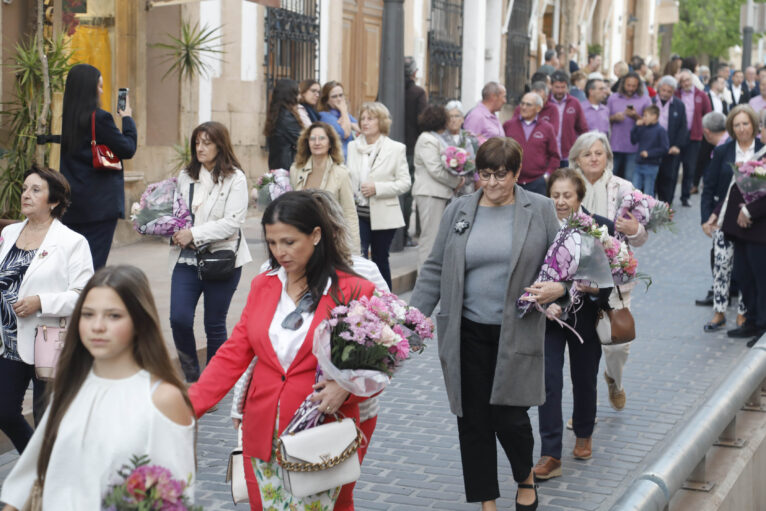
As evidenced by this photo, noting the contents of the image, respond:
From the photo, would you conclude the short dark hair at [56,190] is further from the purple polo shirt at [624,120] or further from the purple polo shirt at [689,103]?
the purple polo shirt at [689,103]

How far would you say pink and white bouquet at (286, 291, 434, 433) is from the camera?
13.5 feet

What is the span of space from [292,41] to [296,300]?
13.7 meters

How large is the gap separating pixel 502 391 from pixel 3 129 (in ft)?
23.7

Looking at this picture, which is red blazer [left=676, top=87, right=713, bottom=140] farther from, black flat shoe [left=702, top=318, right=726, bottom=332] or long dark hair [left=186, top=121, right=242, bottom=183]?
long dark hair [left=186, top=121, right=242, bottom=183]

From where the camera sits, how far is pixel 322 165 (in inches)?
371

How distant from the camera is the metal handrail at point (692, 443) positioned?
3.73 m

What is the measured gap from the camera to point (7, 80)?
11688mm

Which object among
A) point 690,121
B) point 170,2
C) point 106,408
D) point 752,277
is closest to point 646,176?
point 690,121

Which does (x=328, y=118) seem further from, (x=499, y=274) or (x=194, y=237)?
(x=499, y=274)

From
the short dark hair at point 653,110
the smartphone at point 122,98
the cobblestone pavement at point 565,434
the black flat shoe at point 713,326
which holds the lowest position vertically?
the cobblestone pavement at point 565,434

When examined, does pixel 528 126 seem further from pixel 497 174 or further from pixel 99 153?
pixel 497 174

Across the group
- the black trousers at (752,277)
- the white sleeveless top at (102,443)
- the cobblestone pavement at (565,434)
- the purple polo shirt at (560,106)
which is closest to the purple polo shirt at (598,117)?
the purple polo shirt at (560,106)

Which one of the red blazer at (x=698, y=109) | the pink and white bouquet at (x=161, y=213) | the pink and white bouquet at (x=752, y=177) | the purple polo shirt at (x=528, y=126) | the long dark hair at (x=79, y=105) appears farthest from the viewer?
the red blazer at (x=698, y=109)

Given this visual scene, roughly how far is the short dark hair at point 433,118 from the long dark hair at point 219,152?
14.5 feet
